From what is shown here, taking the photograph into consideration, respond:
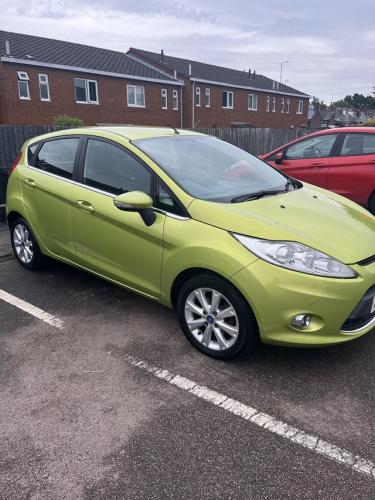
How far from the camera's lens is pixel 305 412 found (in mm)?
2562

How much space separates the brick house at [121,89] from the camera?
2156cm

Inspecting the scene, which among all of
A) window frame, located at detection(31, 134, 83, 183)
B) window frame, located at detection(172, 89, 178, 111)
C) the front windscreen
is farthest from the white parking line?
window frame, located at detection(172, 89, 178, 111)

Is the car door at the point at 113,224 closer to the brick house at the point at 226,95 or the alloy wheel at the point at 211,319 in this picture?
the alloy wheel at the point at 211,319

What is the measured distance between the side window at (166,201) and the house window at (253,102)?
35.4 m

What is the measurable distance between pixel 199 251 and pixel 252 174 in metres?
1.26

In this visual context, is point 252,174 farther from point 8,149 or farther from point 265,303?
point 8,149

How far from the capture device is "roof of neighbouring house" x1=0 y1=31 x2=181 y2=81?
21.8 metres

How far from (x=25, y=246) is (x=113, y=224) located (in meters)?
1.76

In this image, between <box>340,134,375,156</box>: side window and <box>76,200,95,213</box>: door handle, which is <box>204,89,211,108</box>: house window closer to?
<box>340,134,375,156</box>: side window

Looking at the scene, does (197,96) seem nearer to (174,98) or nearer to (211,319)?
(174,98)

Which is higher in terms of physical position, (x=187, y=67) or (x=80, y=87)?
(x=187, y=67)

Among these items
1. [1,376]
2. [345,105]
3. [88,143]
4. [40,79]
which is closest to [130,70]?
[40,79]

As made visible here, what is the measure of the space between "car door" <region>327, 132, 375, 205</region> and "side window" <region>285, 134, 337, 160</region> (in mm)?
220

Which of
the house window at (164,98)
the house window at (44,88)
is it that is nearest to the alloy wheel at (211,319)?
the house window at (44,88)
